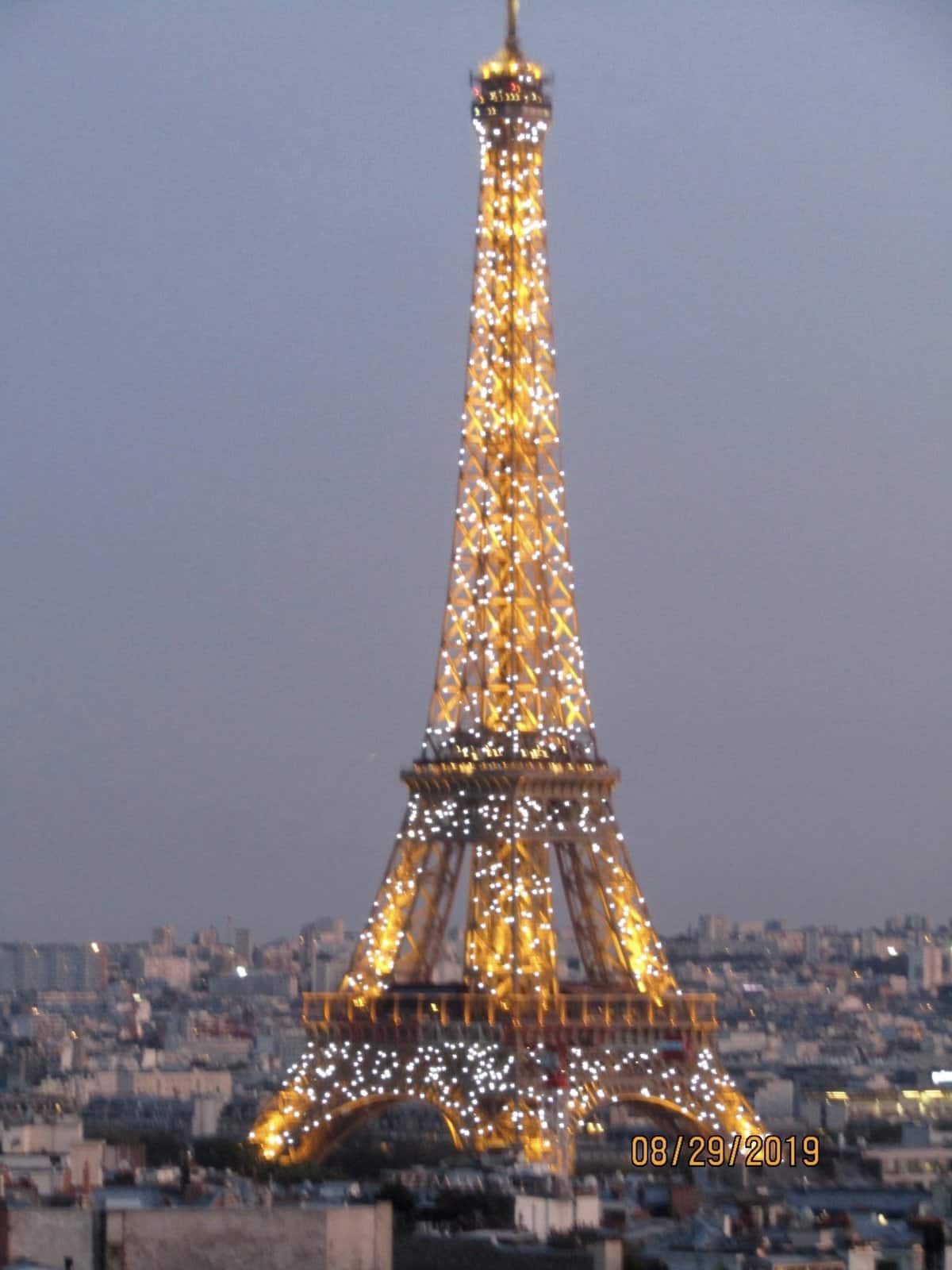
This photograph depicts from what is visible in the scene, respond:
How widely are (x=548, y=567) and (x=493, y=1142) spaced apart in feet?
21.7

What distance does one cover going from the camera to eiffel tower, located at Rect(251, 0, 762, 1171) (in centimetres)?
6431

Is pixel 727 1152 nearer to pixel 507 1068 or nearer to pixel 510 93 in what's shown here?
pixel 507 1068

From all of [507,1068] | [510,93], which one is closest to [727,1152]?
[507,1068]

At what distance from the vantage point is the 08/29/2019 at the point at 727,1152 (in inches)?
2443

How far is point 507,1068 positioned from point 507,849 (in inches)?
107

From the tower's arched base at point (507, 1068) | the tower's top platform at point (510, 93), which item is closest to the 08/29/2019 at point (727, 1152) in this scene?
the tower's arched base at point (507, 1068)

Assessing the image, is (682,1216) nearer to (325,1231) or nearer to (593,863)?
(593,863)

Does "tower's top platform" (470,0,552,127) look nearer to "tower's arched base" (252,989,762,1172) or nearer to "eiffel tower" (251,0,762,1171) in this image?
"eiffel tower" (251,0,762,1171)

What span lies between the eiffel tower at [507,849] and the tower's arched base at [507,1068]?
0.02m

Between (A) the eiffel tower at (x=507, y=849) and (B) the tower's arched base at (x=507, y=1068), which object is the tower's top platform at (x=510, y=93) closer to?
(A) the eiffel tower at (x=507, y=849)

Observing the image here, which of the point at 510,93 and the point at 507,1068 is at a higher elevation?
the point at 510,93

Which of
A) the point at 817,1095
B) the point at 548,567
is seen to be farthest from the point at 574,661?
the point at 817,1095

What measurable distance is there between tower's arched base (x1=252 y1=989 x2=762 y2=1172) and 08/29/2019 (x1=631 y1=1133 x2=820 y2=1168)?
40cm

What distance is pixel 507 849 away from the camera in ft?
214
